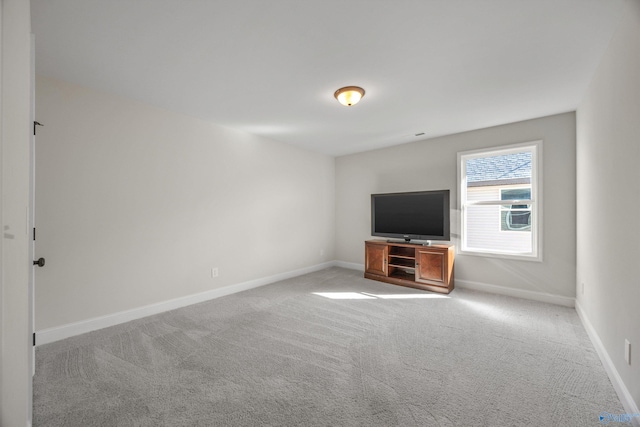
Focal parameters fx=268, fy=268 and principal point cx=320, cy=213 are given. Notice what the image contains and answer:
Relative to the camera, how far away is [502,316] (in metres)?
3.05

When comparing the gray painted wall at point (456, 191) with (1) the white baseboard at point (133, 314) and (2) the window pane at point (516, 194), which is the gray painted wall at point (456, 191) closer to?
(2) the window pane at point (516, 194)

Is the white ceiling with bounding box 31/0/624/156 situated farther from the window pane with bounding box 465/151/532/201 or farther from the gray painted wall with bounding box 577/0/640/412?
the window pane with bounding box 465/151/532/201

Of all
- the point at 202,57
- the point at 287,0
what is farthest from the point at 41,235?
the point at 287,0

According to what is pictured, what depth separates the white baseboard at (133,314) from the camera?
2469 millimetres

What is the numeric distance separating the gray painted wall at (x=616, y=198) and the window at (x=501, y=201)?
94 centimetres

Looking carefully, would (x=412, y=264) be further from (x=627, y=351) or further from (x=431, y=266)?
(x=627, y=351)

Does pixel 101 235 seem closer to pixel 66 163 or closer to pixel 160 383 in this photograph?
pixel 66 163

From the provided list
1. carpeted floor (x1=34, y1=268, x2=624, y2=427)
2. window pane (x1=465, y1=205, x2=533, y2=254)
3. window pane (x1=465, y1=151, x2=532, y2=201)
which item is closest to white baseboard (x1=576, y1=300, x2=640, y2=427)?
carpeted floor (x1=34, y1=268, x2=624, y2=427)

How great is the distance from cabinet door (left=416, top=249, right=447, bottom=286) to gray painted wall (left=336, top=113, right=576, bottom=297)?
0.50 meters

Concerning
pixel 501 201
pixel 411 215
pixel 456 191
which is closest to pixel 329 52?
Result: pixel 411 215

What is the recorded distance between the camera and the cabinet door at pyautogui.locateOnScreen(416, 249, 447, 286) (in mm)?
3932

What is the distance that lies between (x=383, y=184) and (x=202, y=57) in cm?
374

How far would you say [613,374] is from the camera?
1.86 m

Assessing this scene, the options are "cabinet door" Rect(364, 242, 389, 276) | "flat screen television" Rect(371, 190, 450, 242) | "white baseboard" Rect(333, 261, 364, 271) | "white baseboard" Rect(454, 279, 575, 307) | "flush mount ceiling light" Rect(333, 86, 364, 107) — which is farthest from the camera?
"white baseboard" Rect(333, 261, 364, 271)
